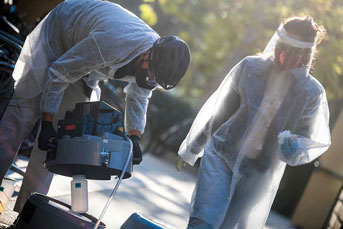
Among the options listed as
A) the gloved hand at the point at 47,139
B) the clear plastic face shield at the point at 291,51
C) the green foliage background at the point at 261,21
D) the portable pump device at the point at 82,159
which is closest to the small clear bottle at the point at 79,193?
the portable pump device at the point at 82,159

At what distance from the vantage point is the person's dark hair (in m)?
3.32

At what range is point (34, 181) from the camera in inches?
143

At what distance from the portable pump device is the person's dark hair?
116cm

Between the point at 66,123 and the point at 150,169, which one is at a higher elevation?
the point at 66,123

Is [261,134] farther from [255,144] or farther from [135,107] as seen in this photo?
[135,107]

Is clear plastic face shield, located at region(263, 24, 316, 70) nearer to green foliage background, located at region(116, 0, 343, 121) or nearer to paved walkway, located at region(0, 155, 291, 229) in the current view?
paved walkway, located at region(0, 155, 291, 229)

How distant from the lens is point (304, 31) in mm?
3322

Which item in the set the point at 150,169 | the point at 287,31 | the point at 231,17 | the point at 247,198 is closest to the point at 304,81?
the point at 287,31

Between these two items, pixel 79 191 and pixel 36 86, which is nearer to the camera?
pixel 79 191

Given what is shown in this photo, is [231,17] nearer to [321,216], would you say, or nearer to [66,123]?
[321,216]

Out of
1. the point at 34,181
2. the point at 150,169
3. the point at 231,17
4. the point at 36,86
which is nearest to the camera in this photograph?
the point at 36,86

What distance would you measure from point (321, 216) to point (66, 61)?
664 centimetres

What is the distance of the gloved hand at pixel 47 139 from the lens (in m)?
2.90

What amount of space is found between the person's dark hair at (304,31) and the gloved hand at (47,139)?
4.77 feet
